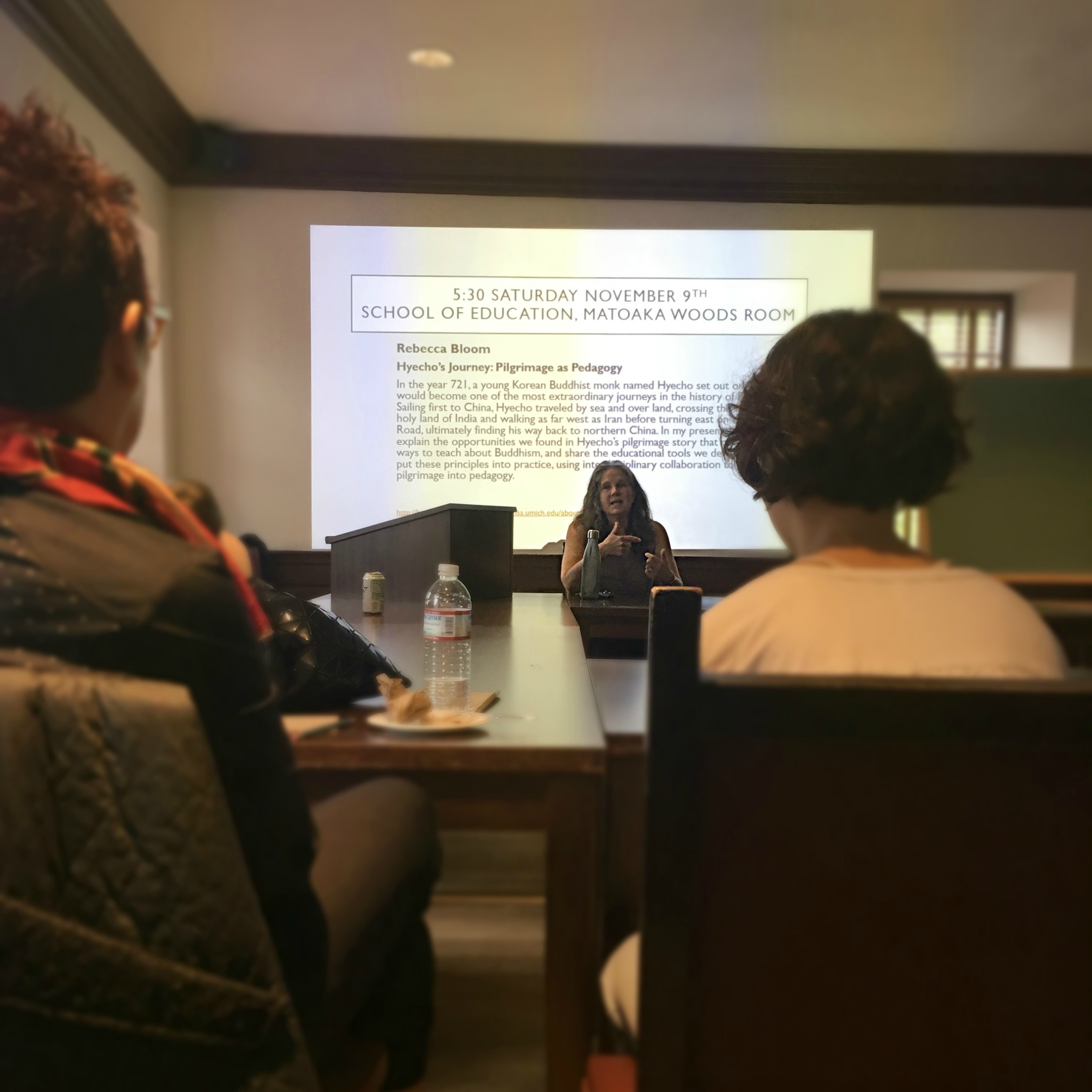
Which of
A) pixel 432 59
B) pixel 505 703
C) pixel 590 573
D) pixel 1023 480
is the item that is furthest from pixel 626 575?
pixel 432 59

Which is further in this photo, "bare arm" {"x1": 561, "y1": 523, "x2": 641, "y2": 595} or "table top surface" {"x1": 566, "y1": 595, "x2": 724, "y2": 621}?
"table top surface" {"x1": 566, "y1": 595, "x2": 724, "y2": 621}

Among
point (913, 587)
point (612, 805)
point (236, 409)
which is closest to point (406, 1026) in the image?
point (612, 805)

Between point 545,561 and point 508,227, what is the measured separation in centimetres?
40

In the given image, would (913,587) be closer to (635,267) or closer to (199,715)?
(199,715)

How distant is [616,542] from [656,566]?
0.18 feet

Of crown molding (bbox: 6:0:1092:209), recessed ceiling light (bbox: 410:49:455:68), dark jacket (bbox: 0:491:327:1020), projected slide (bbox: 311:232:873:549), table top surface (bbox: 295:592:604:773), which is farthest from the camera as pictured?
recessed ceiling light (bbox: 410:49:455:68)

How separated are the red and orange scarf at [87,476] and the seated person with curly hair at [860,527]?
32 centimetres

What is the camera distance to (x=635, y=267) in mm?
881

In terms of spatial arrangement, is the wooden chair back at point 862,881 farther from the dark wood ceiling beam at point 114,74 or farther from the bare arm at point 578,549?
the dark wood ceiling beam at point 114,74

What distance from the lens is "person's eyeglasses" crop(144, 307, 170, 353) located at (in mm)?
491

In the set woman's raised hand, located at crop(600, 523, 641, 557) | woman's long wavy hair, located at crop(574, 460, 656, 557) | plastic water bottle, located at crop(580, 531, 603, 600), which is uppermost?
woman's long wavy hair, located at crop(574, 460, 656, 557)

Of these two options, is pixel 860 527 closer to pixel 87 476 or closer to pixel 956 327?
pixel 956 327

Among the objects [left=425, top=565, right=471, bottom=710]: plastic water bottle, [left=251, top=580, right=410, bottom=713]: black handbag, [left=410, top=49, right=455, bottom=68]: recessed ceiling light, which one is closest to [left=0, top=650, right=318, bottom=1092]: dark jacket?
Result: [left=251, top=580, right=410, bottom=713]: black handbag

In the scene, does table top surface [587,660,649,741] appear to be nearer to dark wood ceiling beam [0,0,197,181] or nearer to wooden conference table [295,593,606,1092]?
wooden conference table [295,593,606,1092]
